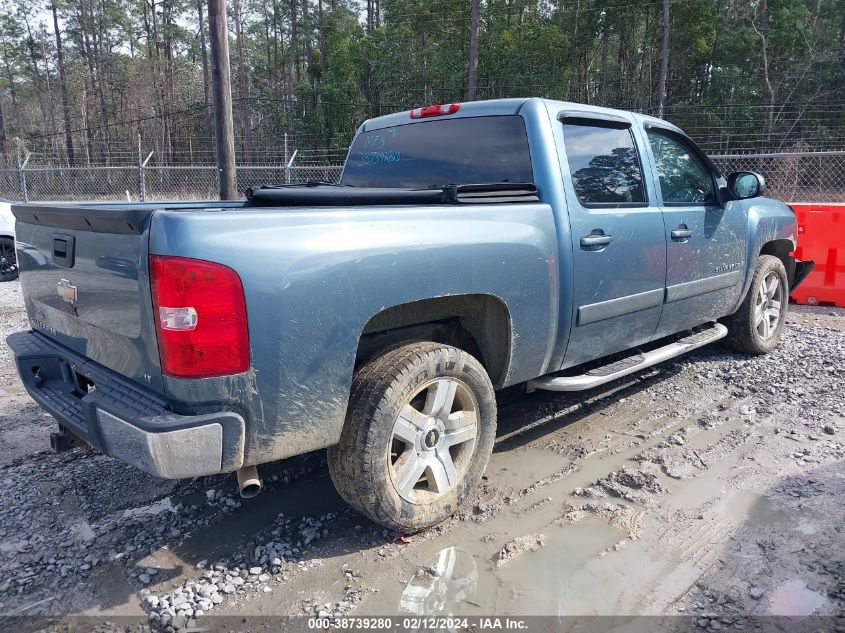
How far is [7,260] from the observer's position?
928cm

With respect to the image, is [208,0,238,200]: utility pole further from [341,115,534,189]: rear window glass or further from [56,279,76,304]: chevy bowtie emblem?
[56,279,76,304]: chevy bowtie emblem

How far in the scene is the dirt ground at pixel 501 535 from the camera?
2.51 meters

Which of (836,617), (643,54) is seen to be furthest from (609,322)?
(643,54)

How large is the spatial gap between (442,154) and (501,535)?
7.45 ft

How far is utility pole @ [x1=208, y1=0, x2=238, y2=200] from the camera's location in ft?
26.6

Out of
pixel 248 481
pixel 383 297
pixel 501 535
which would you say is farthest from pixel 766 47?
pixel 248 481

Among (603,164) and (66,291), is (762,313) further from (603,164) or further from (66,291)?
(66,291)

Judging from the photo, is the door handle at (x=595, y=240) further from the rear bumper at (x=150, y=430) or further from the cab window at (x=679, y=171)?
the rear bumper at (x=150, y=430)

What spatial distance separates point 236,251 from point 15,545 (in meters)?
1.85

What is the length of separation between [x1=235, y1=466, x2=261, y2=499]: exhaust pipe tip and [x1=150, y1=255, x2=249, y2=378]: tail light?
461 millimetres

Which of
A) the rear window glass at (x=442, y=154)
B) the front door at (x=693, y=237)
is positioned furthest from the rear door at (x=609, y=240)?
the rear window glass at (x=442, y=154)

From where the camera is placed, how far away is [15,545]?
9.37 feet

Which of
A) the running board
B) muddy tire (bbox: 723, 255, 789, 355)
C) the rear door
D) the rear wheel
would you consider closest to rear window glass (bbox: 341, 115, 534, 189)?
the rear door

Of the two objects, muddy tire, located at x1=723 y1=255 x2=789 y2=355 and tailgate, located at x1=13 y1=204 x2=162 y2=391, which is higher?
tailgate, located at x1=13 y1=204 x2=162 y2=391
